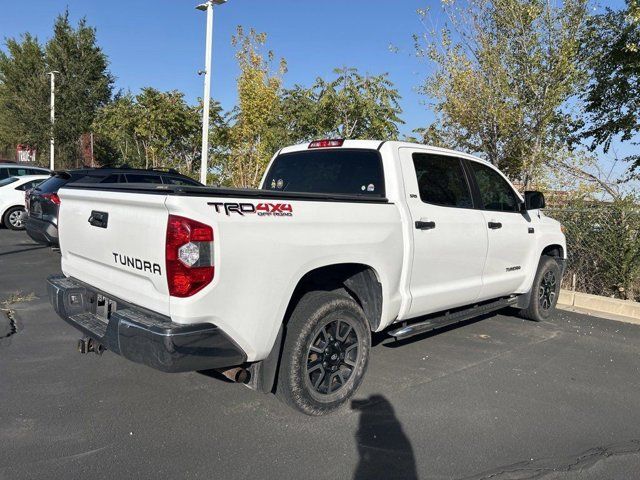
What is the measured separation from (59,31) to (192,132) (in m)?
17.2

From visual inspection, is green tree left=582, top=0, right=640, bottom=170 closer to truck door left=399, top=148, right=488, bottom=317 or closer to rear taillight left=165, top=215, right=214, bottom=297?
truck door left=399, top=148, right=488, bottom=317

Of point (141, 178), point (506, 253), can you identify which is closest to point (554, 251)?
point (506, 253)

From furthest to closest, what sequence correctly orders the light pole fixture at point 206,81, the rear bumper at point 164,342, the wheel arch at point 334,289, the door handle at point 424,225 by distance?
the light pole fixture at point 206,81
the door handle at point 424,225
the wheel arch at point 334,289
the rear bumper at point 164,342

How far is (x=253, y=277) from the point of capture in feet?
9.95

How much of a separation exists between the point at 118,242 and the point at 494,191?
12.4 feet

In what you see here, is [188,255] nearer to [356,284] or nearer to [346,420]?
[356,284]

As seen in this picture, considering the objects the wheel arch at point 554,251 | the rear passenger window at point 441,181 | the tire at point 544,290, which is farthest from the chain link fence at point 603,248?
the rear passenger window at point 441,181

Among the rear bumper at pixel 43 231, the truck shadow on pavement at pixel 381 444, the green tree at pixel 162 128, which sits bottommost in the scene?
the truck shadow on pavement at pixel 381 444

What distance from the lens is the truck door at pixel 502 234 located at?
17.0 feet

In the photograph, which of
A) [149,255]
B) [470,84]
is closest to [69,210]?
[149,255]

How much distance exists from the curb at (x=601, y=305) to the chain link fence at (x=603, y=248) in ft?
1.30

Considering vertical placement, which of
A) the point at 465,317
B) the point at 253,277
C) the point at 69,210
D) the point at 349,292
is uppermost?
the point at 69,210

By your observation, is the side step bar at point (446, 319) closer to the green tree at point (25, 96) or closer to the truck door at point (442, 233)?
the truck door at point (442, 233)

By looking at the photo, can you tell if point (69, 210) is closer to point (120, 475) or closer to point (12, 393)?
point (12, 393)
